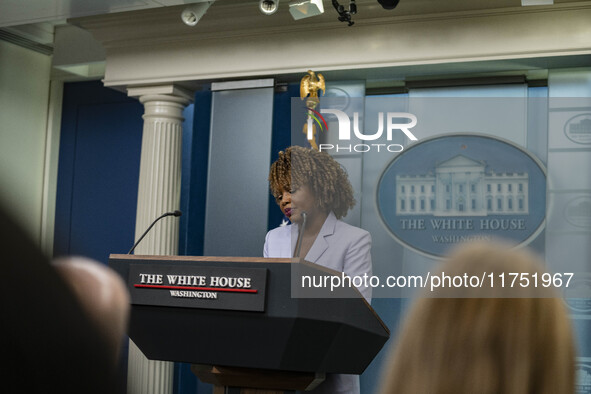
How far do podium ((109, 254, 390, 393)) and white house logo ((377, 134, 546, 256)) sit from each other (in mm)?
237

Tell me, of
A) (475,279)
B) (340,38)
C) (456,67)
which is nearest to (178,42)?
(340,38)

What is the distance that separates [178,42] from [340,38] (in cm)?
107

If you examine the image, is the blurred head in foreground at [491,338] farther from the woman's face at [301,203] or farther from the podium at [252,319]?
the woman's face at [301,203]

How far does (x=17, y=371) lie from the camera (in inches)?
10.4

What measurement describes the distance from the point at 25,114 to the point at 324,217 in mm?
4321

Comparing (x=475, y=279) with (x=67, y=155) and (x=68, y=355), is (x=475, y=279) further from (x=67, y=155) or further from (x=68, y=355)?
(x=67, y=155)

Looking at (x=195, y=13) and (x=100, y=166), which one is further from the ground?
(x=195, y=13)

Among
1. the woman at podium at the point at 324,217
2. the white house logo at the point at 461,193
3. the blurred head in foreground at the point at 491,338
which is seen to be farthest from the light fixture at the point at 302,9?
the blurred head in foreground at the point at 491,338

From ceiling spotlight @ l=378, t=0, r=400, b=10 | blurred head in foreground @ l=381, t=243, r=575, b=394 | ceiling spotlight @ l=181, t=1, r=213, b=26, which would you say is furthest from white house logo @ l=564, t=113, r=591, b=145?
ceiling spotlight @ l=181, t=1, r=213, b=26

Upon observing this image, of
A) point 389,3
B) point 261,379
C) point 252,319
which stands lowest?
point 261,379

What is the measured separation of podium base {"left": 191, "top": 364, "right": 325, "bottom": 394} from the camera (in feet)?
6.04

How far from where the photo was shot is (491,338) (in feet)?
2.18

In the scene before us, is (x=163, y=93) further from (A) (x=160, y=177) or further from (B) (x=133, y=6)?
(B) (x=133, y=6)

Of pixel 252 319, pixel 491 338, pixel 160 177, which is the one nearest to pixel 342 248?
pixel 252 319
